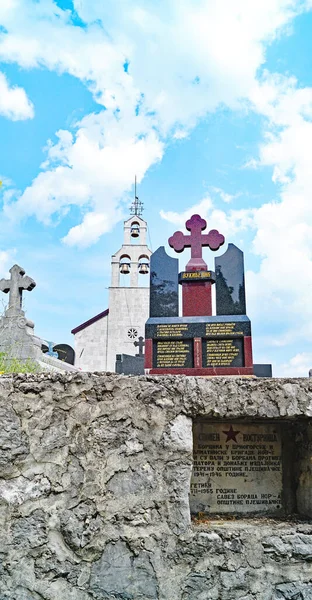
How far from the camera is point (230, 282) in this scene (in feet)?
20.3

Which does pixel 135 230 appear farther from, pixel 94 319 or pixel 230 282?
pixel 230 282

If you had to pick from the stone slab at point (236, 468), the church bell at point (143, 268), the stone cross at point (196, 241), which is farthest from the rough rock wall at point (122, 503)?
the church bell at point (143, 268)

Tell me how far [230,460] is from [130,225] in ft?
56.5

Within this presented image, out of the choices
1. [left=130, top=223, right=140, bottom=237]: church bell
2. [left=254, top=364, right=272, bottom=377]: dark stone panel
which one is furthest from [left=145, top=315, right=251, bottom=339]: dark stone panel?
[left=130, top=223, right=140, bottom=237]: church bell

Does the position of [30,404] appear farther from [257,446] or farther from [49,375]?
[257,446]

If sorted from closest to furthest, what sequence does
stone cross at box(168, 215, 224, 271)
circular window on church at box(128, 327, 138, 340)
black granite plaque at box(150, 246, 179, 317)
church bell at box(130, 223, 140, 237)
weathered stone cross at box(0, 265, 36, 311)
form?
black granite plaque at box(150, 246, 179, 317) < stone cross at box(168, 215, 224, 271) < weathered stone cross at box(0, 265, 36, 311) < church bell at box(130, 223, 140, 237) < circular window on church at box(128, 327, 138, 340)

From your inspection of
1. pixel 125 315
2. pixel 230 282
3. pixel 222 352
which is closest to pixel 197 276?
pixel 230 282

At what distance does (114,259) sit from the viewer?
19.6 m

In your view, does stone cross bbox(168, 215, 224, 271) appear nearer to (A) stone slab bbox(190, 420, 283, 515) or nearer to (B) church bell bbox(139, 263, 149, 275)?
(A) stone slab bbox(190, 420, 283, 515)

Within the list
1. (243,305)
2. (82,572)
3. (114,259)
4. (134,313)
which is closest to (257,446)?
(82,572)

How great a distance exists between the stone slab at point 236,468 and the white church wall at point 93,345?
1862cm

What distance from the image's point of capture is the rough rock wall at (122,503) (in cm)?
239

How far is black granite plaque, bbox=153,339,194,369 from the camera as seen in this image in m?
5.82

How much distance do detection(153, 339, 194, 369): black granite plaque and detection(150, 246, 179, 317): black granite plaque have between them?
42cm
